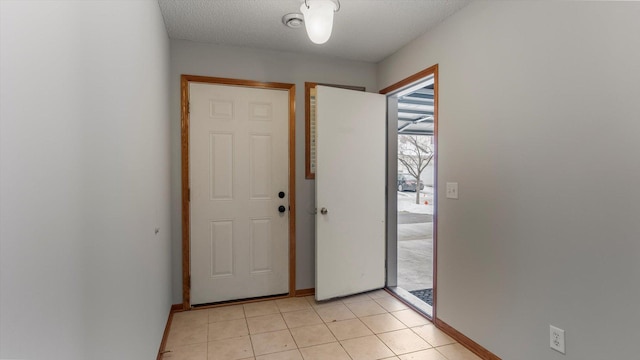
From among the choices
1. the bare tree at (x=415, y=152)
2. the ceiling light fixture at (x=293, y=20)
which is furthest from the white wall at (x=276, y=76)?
the bare tree at (x=415, y=152)

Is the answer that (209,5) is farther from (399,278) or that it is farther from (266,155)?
(399,278)

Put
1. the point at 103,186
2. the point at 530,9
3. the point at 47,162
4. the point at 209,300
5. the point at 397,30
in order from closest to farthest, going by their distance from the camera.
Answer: the point at 47,162, the point at 103,186, the point at 530,9, the point at 397,30, the point at 209,300

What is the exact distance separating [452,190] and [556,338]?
41.5 inches

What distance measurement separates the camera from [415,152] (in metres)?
9.16

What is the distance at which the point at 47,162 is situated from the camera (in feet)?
2.27

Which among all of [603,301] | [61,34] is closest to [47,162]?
[61,34]

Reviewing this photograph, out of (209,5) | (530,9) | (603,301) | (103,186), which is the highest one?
(209,5)

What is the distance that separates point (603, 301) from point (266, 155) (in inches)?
100

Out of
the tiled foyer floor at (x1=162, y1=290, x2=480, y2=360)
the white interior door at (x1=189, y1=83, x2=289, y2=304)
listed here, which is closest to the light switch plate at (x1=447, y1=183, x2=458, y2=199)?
the tiled foyer floor at (x1=162, y1=290, x2=480, y2=360)

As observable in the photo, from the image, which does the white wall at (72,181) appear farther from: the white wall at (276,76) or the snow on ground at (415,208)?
the snow on ground at (415,208)

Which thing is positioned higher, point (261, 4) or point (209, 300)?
point (261, 4)

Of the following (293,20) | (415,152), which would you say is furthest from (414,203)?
(293,20)

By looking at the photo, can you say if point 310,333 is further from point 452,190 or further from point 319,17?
point 319,17

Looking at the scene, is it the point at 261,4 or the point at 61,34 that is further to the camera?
the point at 261,4
